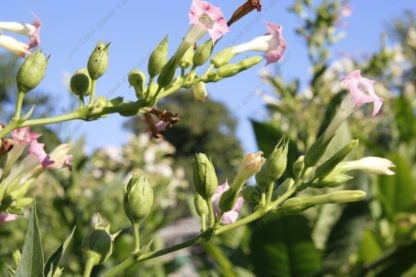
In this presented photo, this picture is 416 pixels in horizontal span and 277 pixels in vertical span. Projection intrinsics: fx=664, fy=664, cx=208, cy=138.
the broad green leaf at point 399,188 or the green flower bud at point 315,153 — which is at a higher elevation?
the green flower bud at point 315,153

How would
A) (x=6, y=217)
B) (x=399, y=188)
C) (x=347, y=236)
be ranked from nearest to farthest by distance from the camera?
(x=6, y=217)
(x=347, y=236)
(x=399, y=188)

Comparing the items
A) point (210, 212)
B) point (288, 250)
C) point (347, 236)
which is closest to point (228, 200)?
point (210, 212)

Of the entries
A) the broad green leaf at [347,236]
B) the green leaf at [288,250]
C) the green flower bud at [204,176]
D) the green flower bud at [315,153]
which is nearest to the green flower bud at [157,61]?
the green flower bud at [204,176]

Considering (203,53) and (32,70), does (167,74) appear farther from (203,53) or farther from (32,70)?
(32,70)

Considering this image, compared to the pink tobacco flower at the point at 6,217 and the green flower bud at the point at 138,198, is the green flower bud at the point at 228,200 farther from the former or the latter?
the pink tobacco flower at the point at 6,217

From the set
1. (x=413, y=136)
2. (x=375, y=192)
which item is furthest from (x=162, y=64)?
A: (x=413, y=136)
